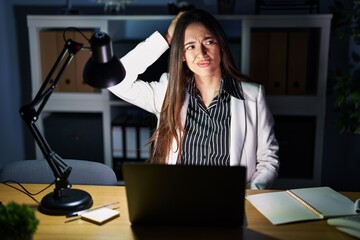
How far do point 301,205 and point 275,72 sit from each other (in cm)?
143

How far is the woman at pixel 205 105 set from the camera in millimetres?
1758

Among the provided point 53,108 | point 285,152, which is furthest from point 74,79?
point 285,152

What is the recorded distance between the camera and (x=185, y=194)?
1121mm

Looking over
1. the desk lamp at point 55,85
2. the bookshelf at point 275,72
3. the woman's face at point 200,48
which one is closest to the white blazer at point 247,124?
A: the woman's face at point 200,48

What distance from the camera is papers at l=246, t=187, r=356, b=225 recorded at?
4.17 ft

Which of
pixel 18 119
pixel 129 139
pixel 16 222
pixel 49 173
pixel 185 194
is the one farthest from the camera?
pixel 18 119

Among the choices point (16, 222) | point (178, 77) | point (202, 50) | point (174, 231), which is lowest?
point (174, 231)

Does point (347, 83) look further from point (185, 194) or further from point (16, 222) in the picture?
point (16, 222)

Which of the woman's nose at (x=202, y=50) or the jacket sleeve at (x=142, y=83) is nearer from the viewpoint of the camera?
the woman's nose at (x=202, y=50)

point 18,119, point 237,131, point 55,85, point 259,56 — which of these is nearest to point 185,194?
point 55,85

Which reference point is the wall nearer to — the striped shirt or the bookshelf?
the bookshelf

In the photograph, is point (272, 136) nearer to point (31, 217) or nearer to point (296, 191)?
point (296, 191)

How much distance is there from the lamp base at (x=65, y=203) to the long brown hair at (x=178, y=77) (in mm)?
511

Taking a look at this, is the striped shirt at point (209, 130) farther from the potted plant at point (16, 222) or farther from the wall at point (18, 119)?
the wall at point (18, 119)
